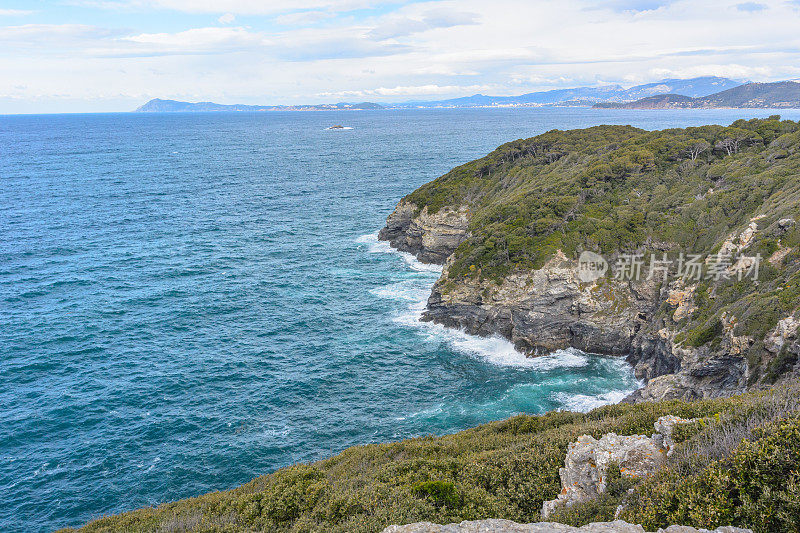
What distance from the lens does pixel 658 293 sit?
1836 inches

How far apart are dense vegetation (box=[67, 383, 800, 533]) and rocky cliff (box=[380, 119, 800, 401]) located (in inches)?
577

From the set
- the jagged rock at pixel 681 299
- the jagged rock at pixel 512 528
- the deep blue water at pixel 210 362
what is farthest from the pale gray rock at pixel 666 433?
the jagged rock at pixel 681 299

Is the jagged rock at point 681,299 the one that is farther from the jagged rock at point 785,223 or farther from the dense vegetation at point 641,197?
the jagged rock at point 785,223

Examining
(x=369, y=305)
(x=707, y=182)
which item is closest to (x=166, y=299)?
(x=369, y=305)

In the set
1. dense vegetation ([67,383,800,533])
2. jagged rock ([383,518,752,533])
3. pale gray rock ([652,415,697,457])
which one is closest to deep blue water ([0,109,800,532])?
dense vegetation ([67,383,800,533])

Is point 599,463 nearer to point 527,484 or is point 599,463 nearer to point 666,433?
point 666,433

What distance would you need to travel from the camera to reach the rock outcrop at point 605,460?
15347mm

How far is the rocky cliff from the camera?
32688 mm

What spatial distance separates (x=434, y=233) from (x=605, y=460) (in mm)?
55890

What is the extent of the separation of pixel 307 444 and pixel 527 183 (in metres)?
52.8

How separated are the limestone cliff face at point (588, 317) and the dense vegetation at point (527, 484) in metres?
15.9

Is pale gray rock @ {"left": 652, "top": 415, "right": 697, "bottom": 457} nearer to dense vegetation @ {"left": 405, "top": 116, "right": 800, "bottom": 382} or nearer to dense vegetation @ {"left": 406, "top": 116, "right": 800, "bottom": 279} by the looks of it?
dense vegetation @ {"left": 405, "top": 116, "right": 800, "bottom": 382}

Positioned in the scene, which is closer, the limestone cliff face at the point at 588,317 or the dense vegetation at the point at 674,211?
the dense vegetation at the point at 674,211

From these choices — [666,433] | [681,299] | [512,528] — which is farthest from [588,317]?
[512,528]
